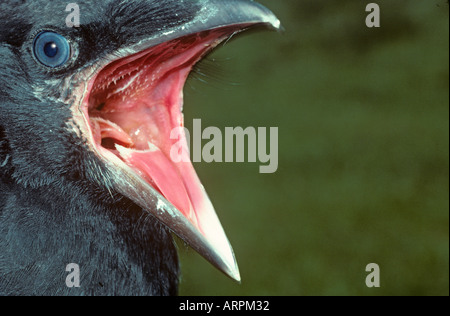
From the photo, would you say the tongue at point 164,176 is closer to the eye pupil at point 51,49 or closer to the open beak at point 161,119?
the open beak at point 161,119

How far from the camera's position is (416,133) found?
530cm

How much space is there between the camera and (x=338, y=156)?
5.15m

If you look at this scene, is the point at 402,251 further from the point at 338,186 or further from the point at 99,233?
the point at 99,233

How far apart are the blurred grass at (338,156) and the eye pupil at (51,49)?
163 cm

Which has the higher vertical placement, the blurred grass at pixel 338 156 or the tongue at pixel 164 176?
the blurred grass at pixel 338 156

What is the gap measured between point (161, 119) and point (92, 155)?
315mm

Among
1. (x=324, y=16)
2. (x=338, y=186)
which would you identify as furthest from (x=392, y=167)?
(x=324, y=16)

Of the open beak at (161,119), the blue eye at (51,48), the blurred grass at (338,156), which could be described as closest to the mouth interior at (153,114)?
the open beak at (161,119)

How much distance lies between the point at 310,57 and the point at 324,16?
1.21 ft

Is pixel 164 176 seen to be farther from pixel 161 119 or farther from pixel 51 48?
pixel 51 48

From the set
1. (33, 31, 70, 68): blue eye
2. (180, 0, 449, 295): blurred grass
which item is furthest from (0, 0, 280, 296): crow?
(180, 0, 449, 295): blurred grass

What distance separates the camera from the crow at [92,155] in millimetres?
1741

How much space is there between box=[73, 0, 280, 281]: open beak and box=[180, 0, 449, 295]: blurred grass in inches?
50.4

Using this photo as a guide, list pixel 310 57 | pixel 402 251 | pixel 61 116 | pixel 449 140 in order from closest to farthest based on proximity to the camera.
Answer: pixel 61 116 < pixel 402 251 < pixel 449 140 < pixel 310 57
